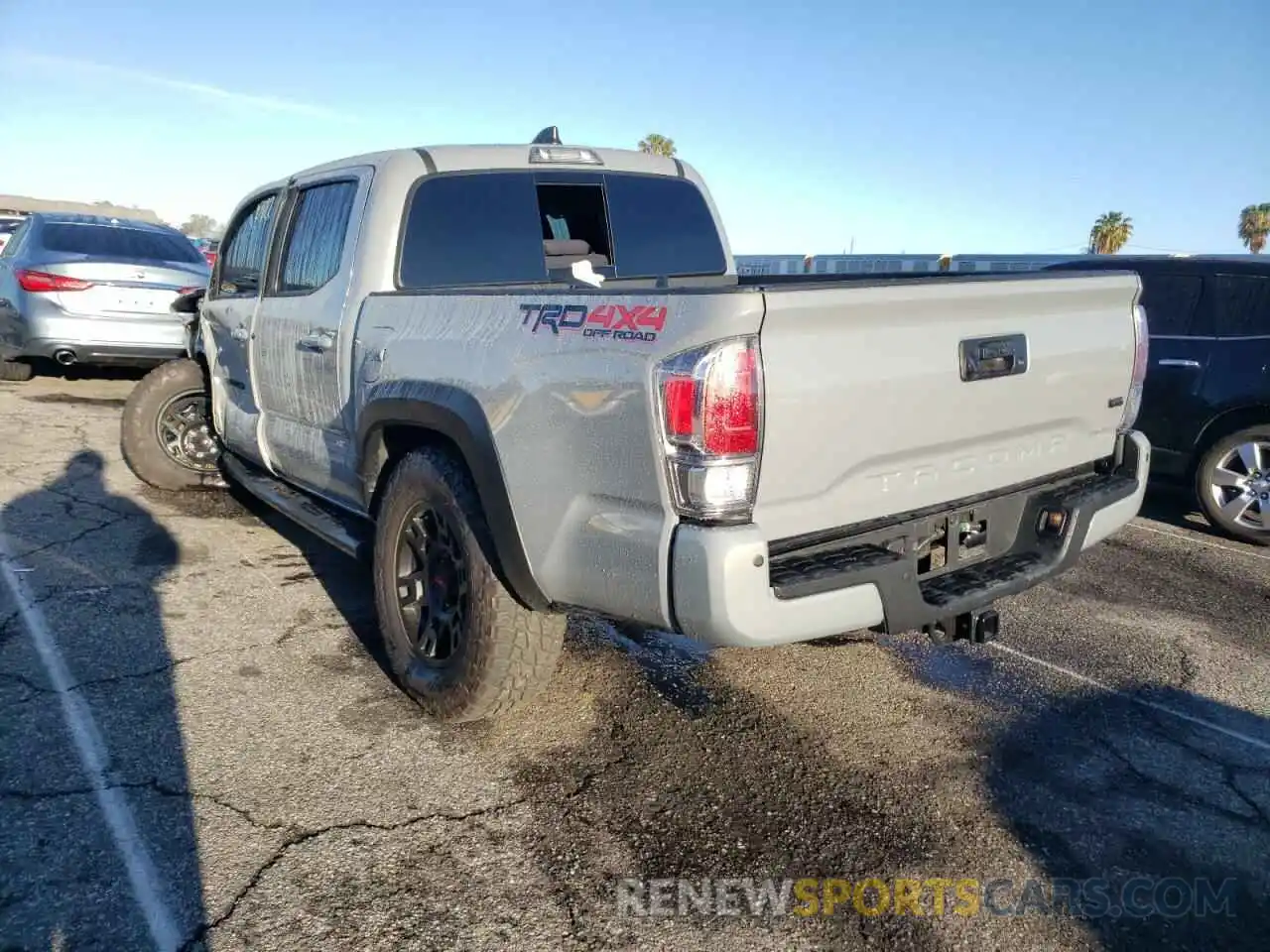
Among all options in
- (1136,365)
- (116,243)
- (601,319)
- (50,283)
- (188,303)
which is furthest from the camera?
(116,243)

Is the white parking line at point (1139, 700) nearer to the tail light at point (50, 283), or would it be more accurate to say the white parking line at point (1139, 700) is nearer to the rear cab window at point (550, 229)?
the rear cab window at point (550, 229)

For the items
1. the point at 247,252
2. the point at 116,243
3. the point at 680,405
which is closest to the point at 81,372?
the point at 116,243

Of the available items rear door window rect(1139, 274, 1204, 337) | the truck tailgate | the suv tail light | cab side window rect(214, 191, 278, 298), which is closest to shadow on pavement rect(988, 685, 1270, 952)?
the truck tailgate

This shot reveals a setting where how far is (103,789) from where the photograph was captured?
2809 millimetres

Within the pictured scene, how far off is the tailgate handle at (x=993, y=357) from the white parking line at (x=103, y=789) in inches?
101

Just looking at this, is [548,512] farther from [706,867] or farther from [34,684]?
[34,684]

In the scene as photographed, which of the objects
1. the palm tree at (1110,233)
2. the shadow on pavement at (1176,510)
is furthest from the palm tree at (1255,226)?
the shadow on pavement at (1176,510)

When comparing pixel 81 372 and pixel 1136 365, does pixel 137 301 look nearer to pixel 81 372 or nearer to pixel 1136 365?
pixel 81 372

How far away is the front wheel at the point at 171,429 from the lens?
5996 mm

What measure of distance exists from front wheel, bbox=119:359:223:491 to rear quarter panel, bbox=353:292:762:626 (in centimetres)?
383

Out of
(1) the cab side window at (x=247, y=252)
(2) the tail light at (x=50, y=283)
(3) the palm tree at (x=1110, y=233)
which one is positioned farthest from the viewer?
(3) the palm tree at (x=1110, y=233)

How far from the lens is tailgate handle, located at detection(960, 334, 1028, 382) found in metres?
2.73

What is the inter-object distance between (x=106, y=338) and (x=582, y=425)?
7369 mm

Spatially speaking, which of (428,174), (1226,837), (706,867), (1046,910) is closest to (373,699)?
(706,867)
